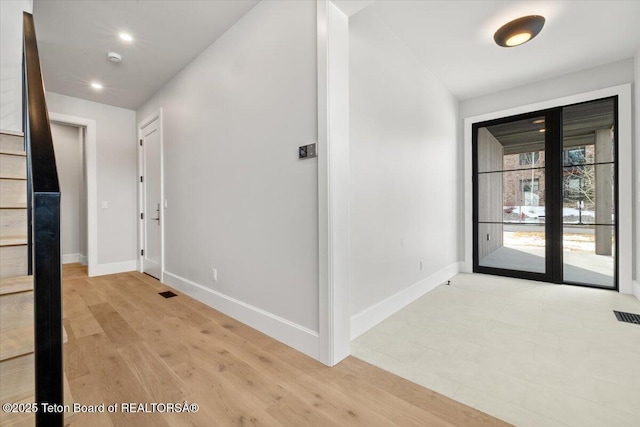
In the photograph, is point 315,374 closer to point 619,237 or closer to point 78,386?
point 78,386

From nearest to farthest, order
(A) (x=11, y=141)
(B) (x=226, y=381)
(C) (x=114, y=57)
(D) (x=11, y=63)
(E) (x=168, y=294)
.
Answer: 1. (B) (x=226, y=381)
2. (A) (x=11, y=141)
3. (D) (x=11, y=63)
4. (C) (x=114, y=57)
5. (E) (x=168, y=294)

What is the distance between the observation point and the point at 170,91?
360 centimetres

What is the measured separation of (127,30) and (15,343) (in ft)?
9.15

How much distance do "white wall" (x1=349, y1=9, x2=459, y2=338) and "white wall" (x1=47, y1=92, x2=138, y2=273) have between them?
4.17m

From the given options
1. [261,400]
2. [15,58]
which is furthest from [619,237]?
[15,58]

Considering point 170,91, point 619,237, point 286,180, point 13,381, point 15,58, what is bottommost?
point 13,381

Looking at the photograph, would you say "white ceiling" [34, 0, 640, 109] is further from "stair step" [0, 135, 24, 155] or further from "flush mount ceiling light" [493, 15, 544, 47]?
"stair step" [0, 135, 24, 155]

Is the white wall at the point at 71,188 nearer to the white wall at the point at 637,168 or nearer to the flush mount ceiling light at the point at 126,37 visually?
the flush mount ceiling light at the point at 126,37

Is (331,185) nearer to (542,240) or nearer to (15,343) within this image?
(15,343)

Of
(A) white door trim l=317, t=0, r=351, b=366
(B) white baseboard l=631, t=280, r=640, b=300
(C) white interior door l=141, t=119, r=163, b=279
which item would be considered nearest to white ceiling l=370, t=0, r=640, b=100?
(A) white door trim l=317, t=0, r=351, b=366

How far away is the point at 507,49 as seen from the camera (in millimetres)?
3057

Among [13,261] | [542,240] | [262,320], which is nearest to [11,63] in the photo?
[13,261]

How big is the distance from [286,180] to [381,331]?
146cm

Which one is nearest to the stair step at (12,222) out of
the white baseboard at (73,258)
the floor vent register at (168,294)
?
the floor vent register at (168,294)
